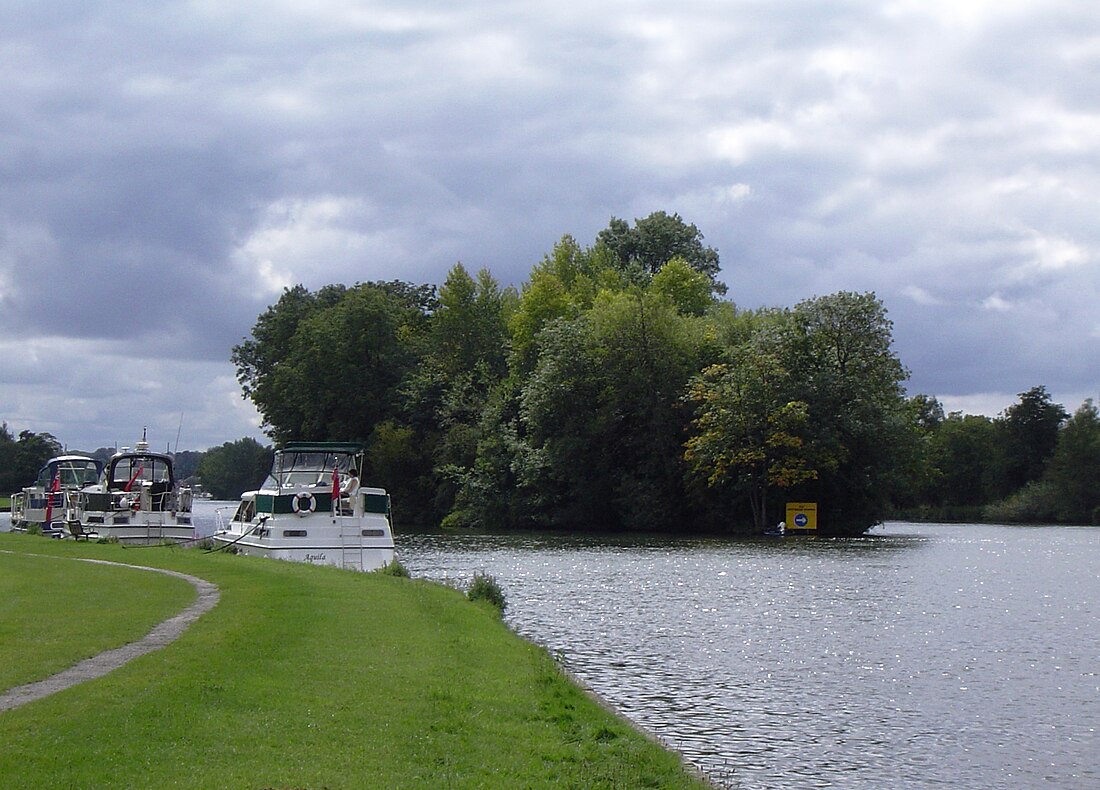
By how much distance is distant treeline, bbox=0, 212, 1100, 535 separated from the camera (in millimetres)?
71125

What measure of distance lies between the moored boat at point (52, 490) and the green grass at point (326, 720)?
42.4 m

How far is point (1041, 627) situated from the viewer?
27.7 metres

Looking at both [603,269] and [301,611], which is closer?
[301,611]

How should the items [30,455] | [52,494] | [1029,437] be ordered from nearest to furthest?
[52,494], [1029,437], [30,455]

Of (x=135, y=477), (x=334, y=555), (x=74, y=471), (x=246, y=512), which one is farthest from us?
(x=74, y=471)

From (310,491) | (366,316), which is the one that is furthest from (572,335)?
(310,491)

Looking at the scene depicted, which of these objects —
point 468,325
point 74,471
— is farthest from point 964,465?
point 74,471

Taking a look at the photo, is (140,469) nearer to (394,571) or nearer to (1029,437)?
(394,571)

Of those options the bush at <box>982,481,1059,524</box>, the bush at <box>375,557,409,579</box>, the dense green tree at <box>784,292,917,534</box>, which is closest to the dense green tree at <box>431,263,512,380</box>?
the dense green tree at <box>784,292,917,534</box>

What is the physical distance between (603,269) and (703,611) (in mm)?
71866

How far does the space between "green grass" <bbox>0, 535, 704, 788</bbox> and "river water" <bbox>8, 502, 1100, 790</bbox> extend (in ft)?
6.48

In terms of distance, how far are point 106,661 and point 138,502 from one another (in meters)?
36.1

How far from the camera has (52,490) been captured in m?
60.2

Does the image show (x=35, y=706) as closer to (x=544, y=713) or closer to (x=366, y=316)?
(x=544, y=713)
